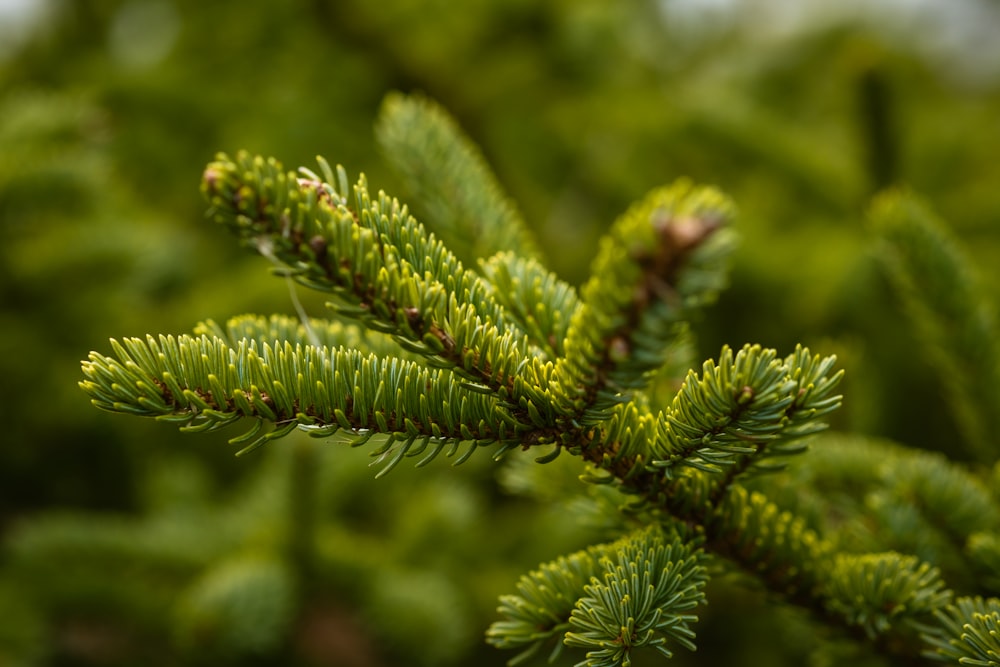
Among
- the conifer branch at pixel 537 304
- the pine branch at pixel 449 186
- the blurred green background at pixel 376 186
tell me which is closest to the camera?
the conifer branch at pixel 537 304

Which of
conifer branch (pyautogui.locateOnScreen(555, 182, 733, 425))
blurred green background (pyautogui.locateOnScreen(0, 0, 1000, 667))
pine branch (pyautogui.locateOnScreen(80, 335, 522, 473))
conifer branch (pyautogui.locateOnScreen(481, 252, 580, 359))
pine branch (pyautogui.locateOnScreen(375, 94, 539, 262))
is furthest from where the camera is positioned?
blurred green background (pyautogui.locateOnScreen(0, 0, 1000, 667))

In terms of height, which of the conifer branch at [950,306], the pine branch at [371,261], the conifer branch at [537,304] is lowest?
the pine branch at [371,261]

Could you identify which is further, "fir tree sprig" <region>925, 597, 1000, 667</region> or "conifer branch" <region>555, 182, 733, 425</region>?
"fir tree sprig" <region>925, 597, 1000, 667</region>

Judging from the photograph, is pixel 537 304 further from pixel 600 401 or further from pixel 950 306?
pixel 950 306

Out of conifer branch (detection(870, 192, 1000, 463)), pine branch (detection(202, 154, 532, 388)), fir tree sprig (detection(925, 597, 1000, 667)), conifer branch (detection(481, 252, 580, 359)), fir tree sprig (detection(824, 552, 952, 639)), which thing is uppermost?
conifer branch (detection(870, 192, 1000, 463))

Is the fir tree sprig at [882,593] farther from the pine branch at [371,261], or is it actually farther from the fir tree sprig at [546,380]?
the pine branch at [371,261]

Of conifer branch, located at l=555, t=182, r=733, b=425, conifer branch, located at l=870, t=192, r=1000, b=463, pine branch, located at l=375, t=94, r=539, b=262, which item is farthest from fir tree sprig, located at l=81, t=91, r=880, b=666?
conifer branch, located at l=870, t=192, r=1000, b=463

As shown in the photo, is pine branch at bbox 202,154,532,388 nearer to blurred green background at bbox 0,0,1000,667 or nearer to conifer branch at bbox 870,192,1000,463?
blurred green background at bbox 0,0,1000,667

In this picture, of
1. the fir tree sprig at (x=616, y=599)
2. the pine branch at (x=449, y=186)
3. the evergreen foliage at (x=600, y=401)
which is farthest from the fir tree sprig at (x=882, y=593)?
the pine branch at (x=449, y=186)
